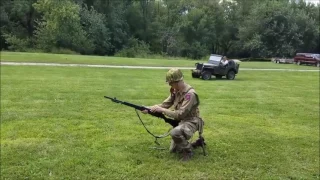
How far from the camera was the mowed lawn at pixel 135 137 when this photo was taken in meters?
5.55

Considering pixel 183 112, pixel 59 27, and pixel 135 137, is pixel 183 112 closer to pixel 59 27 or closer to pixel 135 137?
pixel 135 137

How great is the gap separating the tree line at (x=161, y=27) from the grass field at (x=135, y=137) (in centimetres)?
3845

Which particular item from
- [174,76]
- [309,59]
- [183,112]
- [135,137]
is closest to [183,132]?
[183,112]

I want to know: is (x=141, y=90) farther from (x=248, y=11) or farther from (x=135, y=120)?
(x=248, y=11)

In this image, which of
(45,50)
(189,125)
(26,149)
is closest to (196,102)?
(189,125)

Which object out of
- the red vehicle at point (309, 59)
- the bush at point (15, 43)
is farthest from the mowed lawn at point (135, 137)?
the bush at point (15, 43)

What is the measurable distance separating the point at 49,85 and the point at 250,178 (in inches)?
376

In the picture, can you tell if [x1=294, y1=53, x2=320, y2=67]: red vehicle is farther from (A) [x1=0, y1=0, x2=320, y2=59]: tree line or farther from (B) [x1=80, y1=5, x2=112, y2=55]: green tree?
(B) [x1=80, y1=5, x2=112, y2=55]: green tree

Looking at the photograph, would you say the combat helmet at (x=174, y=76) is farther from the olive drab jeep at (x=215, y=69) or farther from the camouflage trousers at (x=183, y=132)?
the olive drab jeep at (x=215, y=69)

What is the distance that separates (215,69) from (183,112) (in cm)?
1338

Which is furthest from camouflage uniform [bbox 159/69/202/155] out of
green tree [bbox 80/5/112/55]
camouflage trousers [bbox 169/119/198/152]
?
green tree [bbox 80/5/112/55]

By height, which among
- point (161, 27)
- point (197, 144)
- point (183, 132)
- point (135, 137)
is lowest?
point (135, 137)

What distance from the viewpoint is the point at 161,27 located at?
208 ft

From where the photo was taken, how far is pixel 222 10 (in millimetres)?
65812
